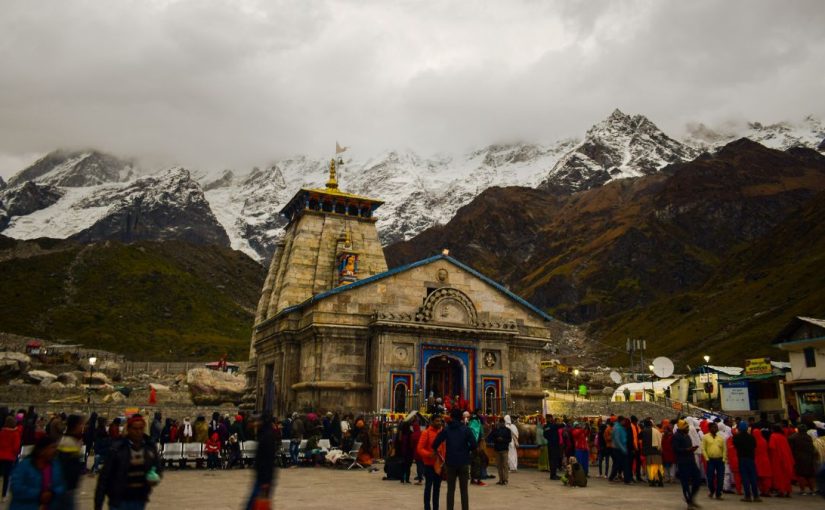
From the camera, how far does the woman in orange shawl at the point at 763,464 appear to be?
16.1 m

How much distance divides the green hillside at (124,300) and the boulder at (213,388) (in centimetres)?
3888

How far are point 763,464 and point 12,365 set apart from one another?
185ft

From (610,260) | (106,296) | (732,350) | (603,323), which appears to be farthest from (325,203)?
(610,260)

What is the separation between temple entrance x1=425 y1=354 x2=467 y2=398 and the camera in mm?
33750

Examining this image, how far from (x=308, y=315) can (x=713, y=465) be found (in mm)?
21214

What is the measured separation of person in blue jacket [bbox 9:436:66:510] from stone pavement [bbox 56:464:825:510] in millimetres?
5373

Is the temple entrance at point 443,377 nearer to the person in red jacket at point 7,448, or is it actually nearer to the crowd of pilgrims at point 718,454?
the crowd of pilgrims at point 718,454

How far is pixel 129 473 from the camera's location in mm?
8156

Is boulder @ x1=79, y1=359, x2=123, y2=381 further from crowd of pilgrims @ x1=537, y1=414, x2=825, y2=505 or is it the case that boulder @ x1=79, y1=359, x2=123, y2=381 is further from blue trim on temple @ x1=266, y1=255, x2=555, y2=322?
crowd of pilgrims @ x1=537, y1=414, x2=825, y2=505

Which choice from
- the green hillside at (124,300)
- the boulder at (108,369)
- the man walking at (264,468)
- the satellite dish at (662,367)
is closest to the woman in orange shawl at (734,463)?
the man walking at (264,468)

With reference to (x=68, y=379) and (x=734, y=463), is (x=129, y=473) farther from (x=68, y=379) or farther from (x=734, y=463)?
(x=68, y=379)

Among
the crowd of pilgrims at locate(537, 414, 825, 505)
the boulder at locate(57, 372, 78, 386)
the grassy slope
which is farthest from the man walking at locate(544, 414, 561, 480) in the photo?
the grassy slope

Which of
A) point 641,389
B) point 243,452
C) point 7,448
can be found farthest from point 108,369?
point 7,448

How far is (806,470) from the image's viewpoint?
652 inches
